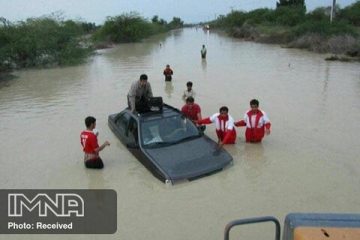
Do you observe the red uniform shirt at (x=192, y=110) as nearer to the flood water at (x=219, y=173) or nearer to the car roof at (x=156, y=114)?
the flood water at (x=219, y=173)

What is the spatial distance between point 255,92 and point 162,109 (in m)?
8.51

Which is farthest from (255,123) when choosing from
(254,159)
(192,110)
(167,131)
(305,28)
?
(305,28)

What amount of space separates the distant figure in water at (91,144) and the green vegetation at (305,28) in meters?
25.2

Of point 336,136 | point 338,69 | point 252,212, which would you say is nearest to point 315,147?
point 336,136

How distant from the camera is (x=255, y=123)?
9742 millimetres

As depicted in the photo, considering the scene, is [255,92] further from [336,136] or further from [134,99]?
[134,99]

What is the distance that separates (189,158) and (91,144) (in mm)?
2053

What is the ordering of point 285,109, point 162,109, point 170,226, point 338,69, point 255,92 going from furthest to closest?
1. point 338,69
2. point 255,92
3. point 285,109
4. point 162,109
5. point 170,226

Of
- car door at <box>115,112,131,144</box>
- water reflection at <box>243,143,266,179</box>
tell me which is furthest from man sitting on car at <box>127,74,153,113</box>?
water reflection at <box>243,143,266,179</box>

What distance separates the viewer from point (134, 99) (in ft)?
33.3

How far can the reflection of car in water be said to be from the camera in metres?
7.76

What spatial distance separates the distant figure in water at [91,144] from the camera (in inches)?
323

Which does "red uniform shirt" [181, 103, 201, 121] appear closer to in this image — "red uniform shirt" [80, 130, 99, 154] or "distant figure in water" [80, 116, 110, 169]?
"distant figure in water" [80, 116, 110, 169]

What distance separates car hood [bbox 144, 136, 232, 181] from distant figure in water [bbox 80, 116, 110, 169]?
1.06m
